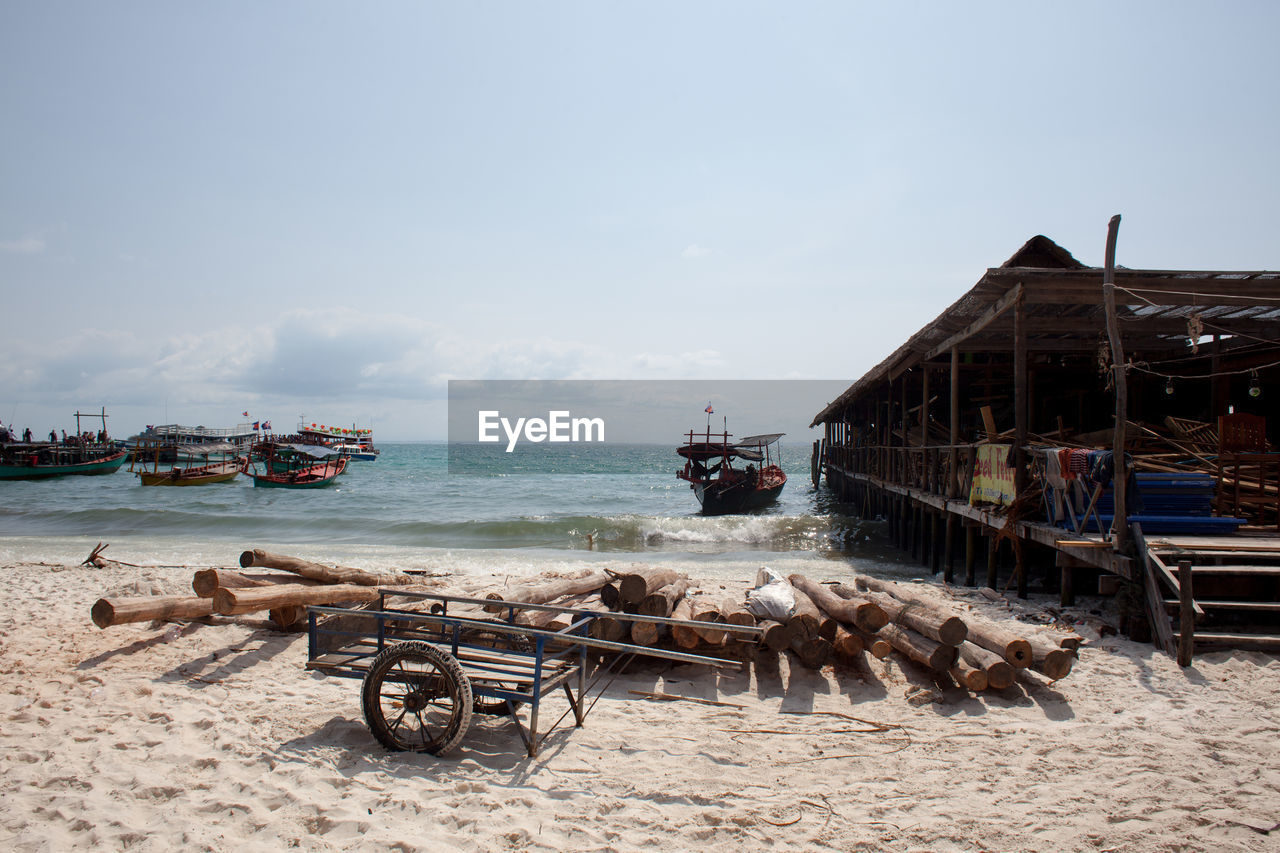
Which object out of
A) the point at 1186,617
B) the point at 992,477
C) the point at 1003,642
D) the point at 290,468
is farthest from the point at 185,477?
the point at 1186,617

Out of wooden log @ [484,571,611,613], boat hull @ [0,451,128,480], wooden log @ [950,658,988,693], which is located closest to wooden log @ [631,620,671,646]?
wooden log @ [484,571,611,613]

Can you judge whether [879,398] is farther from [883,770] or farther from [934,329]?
[883,770]

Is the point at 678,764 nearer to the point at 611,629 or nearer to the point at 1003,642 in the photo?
the point at 611,629

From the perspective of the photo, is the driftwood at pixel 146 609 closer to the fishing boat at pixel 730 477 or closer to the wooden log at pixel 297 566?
the wooden log at pixel 297 566

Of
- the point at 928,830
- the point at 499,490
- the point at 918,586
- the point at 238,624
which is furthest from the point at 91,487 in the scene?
the point at 928,830

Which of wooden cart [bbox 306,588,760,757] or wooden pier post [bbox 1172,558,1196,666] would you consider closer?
wooden cart [bbox 306,588,760,757]

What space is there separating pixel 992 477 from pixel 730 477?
20.6 m

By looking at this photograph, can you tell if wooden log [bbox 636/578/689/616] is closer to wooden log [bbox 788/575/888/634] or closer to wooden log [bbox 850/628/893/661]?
wooden log [bbox 788/575/888/634]

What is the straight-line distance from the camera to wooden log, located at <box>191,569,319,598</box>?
283 inches

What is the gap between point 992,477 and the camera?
1045 cm

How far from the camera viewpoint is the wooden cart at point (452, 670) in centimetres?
477

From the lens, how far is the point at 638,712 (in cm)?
590

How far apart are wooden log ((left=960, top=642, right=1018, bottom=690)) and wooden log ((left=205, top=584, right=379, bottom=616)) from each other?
621 centimetres

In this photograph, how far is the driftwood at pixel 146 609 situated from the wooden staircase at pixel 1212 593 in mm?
9650
